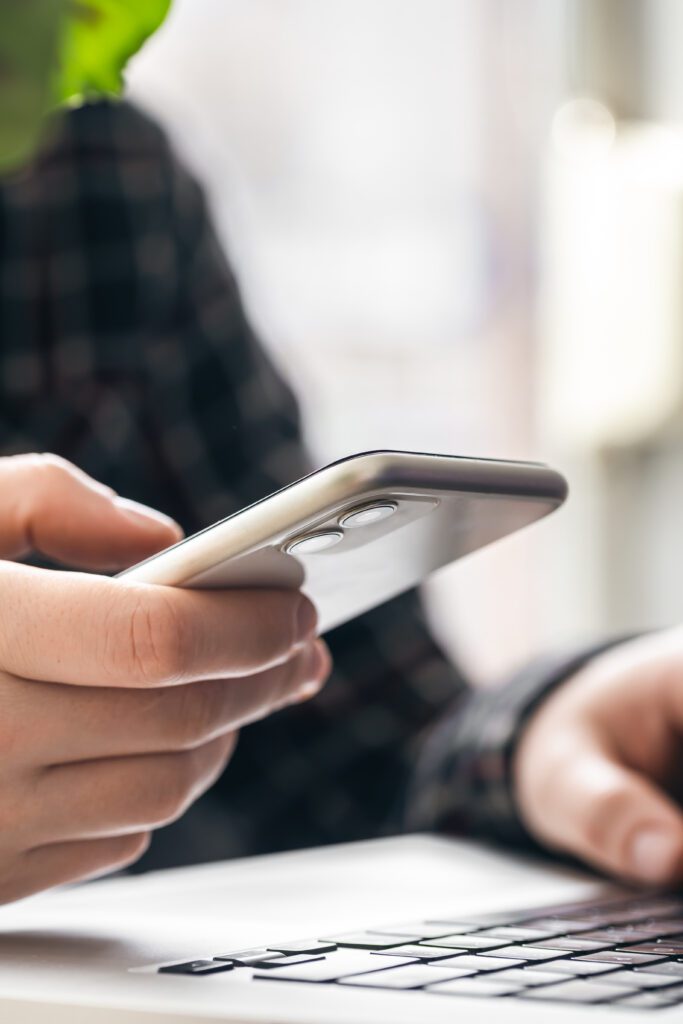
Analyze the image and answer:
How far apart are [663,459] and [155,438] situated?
118cm

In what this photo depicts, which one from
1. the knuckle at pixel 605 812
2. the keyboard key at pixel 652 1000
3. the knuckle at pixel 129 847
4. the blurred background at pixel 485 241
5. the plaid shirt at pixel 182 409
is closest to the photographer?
the keyboard key at pixel 652 1000

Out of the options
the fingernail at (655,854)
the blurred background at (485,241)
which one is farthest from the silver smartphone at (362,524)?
the blurred background at (485,241)

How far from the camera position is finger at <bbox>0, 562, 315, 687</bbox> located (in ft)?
0.77

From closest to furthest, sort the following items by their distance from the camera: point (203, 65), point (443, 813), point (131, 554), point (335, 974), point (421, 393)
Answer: point (335, 974) → point (131, 554) → point (443, 813) → point (203, 65) → point (421, 393)

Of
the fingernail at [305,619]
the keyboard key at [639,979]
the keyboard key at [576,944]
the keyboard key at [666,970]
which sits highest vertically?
the fingernail at [305,619]

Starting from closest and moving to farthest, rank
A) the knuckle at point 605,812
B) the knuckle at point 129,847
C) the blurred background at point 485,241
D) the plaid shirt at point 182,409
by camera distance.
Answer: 1. the knuckle at point 129,847
2. the knuckle at point 605,812
3. the plaid shirt at point 182,409
4. the blurred background at point 485,241

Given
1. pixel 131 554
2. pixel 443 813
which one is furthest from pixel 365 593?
pixel 443 813

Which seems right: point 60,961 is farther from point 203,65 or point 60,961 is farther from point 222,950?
point 203,65

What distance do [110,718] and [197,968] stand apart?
6 centimetres

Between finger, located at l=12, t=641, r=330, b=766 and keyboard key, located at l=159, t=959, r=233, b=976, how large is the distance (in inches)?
2.3

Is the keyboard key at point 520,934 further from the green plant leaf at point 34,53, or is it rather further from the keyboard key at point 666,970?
the green plant leaf at point 34,53

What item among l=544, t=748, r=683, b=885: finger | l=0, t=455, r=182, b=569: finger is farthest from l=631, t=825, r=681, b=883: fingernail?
l=0, t=455, r=182, b=569: finger

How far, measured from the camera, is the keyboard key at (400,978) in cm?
20

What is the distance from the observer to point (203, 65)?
1.61 m
